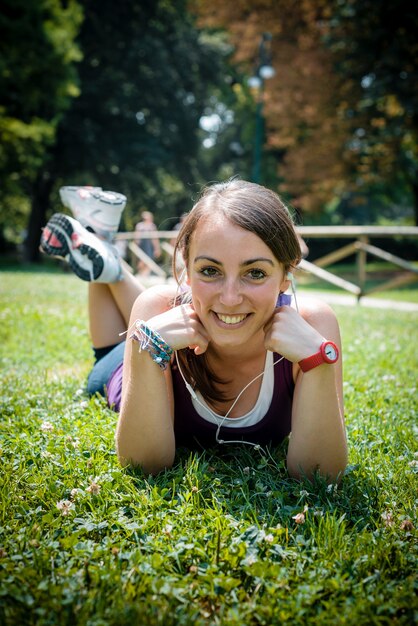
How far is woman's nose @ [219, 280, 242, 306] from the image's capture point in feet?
7.35

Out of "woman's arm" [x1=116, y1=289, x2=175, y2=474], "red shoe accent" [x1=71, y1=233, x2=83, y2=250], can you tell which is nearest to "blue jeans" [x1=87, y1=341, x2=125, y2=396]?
"red shoe accent" [x1=71, y1=233, x2=83, y2=250]

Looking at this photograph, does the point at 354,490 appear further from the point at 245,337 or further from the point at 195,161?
the point at 195,161

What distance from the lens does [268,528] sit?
2.01m

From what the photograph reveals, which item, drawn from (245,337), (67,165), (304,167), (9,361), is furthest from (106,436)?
(67,165)

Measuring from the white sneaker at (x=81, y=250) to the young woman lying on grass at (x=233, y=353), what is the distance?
3.41ft

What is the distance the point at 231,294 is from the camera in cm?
224

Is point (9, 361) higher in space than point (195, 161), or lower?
lower

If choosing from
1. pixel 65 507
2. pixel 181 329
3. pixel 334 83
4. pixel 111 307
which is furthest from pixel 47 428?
pixel 334 83

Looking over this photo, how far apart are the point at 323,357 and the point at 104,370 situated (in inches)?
70.8

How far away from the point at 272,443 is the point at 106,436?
0.91m

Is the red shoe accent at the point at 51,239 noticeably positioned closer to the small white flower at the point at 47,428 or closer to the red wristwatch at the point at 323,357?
the small white flower at the point at 47,428

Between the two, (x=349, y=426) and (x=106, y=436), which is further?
(x=349, y=426)

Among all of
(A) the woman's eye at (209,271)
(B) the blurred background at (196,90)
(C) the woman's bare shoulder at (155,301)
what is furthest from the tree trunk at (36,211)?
(A) the woman's eye at (209,271)

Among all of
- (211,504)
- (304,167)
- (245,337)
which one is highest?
(304,167)
